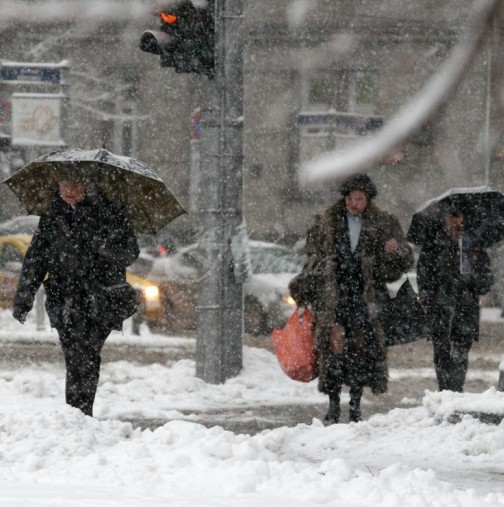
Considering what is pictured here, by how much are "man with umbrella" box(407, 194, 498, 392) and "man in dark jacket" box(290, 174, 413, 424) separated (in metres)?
1.31

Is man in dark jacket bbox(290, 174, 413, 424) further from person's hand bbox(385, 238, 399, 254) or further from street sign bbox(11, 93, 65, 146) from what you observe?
street sign bbox(11, 93, 65, 146)

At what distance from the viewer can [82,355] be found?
9141mm

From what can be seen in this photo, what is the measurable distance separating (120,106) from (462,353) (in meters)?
24.7

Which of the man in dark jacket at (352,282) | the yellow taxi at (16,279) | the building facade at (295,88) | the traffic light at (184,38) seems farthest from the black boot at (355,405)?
the building facade at (295,88)

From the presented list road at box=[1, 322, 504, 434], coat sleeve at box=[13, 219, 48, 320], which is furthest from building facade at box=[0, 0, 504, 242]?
coat sleeve at box=[13, 219, 48, 320]

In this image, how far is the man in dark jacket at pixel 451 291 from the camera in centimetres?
1123

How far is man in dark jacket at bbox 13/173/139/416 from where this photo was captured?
9125 mm

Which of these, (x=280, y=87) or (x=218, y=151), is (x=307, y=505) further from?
(x=280, y=87)

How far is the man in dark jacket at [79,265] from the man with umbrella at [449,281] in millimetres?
2921

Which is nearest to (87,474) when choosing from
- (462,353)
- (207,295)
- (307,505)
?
(307,505)

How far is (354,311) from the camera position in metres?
9.95

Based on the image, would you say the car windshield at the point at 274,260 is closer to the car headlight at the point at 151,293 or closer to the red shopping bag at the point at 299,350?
the car headlight at the point at 151,293

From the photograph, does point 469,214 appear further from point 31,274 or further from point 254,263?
point 254,263

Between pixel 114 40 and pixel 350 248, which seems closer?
pixel 350 248
